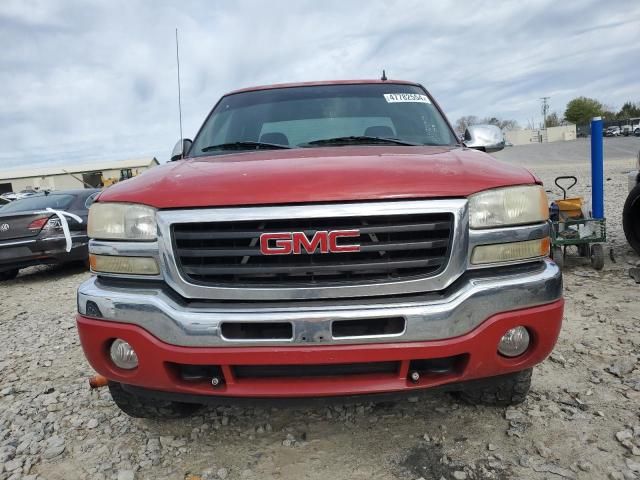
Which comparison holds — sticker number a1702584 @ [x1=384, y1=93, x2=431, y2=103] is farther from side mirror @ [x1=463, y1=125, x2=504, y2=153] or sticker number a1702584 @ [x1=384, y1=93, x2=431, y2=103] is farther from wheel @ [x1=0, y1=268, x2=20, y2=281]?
wheel @ [x1=0, y1=268, x2=20, y2=281]

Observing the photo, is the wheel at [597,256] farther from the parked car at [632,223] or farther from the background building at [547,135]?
the background building at [547,135]

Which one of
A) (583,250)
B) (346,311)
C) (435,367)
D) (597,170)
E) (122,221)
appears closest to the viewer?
(346,311)

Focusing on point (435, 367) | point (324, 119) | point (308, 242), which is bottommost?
point (435, 367)

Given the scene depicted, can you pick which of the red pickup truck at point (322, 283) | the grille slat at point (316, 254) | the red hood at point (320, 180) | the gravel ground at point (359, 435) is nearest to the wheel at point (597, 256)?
the gravel ground at point (359, 435)

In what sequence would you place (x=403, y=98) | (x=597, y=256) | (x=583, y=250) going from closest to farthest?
1. (x=403, y=98)
2. (x=597, y=256)
3. (x=583, y=250)

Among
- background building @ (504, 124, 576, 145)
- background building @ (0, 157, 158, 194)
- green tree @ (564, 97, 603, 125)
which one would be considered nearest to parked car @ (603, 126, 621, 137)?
background building @ (504, 124, 576, 145)

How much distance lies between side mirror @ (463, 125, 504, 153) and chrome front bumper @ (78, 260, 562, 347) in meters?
1.46

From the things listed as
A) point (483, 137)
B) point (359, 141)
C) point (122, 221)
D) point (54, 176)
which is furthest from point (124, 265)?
point (54, 176)

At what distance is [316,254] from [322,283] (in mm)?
119

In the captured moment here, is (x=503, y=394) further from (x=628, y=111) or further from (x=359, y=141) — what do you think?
(x=628, y=111)

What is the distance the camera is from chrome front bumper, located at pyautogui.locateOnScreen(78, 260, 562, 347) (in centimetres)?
186

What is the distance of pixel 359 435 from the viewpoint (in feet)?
7.95

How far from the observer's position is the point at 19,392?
321cm

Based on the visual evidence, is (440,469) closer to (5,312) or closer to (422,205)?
(422,205)
